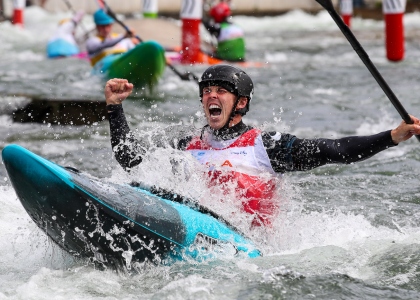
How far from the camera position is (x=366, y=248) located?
193 inches

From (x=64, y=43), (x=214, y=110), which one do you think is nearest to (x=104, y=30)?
(x=64, y=43)

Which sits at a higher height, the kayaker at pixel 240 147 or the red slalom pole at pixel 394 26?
the kayaker at pixel 240 147

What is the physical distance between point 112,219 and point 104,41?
8661mm

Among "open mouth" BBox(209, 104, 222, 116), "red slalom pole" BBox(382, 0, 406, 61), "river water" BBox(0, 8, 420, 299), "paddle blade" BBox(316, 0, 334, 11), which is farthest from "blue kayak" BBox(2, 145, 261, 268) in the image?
"red slalom pole" BBox(382, 0, 406, 61)

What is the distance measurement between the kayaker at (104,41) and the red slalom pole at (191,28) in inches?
40.8

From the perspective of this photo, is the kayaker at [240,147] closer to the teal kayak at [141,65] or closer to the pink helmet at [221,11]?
the teal kayak at [141,65]

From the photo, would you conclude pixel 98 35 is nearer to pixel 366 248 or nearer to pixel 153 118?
pixel 153 118

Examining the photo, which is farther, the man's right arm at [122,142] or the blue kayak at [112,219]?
the man's right arm at [122,142]

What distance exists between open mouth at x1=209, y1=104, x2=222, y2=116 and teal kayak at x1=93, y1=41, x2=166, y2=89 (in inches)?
257

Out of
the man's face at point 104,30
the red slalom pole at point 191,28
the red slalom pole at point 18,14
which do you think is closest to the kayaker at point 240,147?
the man's face at point 104,30

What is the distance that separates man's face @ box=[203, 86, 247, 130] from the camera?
4.81 metres

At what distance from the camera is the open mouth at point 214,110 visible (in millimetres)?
4820

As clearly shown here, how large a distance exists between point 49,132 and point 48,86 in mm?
3184

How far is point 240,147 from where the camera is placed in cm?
482
